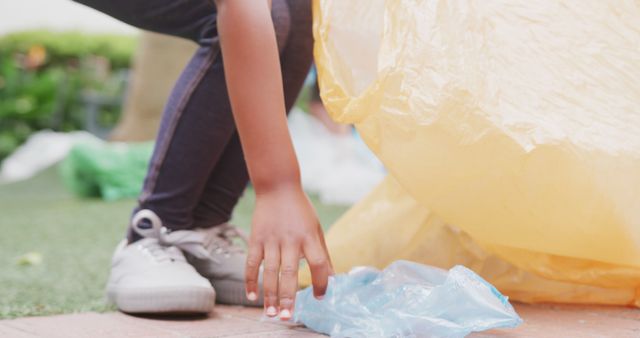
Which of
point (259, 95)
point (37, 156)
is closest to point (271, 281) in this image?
point (259, 95)

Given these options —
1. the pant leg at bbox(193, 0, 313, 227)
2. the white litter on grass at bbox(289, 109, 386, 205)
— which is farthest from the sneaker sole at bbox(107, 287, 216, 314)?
the white litter on grass at bbox(289, 109, 386, 205)

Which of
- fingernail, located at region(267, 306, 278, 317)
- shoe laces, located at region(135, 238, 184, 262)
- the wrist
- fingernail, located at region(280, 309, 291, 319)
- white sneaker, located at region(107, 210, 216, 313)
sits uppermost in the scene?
the wrist

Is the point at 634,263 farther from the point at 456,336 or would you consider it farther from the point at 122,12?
the point at 122,12

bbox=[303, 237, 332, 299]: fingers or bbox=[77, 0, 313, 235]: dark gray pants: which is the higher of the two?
bbox=[77, 0, 313, 235]: dark gray pants

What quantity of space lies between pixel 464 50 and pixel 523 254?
312 mm

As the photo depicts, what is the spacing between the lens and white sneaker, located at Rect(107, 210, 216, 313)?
116cm

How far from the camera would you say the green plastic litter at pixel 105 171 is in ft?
11.4

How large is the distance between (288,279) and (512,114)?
0.38 metres

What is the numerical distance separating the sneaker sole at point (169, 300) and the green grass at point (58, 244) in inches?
4.1

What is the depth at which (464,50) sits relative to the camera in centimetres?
115

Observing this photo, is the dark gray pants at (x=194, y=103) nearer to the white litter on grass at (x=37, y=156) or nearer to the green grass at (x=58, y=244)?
the green grass at (x=58, y=244)

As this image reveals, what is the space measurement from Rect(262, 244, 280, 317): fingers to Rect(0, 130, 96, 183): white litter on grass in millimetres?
3996

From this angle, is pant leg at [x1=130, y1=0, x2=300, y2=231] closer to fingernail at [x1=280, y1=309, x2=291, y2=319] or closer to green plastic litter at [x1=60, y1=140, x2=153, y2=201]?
fingernail at [x1=280, y1=309, x2=291, y2=319]

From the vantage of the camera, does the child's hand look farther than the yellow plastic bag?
No
